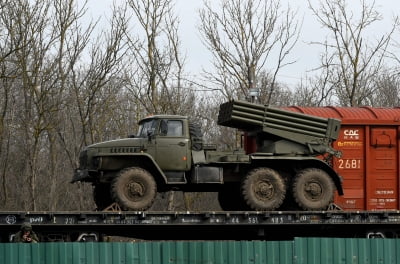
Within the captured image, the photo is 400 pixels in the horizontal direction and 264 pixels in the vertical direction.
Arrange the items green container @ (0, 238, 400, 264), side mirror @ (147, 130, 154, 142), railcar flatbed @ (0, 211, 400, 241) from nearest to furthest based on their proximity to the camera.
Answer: green container @ (0, 238, 400, 264)
railcar flatbed @ (0, 211, 400, 241)
side mirror @ (147, 130, 154, 142)

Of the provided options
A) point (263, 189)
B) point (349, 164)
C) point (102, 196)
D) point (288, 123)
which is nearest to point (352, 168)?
point (349, 164)

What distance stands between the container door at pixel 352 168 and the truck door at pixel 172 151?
3.97 meters

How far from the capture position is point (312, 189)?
18578mm

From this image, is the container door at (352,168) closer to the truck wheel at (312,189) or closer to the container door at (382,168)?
the container door at (382,168)

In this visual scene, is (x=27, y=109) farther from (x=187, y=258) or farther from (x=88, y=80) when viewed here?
(x=187, y=258)

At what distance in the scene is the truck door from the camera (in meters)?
18.3

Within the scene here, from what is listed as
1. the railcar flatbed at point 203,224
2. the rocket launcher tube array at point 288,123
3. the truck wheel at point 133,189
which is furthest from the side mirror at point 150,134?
the railcar flatbed at point 203,224

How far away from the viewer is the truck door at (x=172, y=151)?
18297 millimetres

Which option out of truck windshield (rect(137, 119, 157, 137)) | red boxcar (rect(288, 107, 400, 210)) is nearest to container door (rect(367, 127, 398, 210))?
red boxcar (rect(288, 107, 400, 210))

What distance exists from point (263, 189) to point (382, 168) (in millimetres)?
3470

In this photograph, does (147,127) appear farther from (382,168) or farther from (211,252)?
(382,168)

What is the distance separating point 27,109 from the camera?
32094mm

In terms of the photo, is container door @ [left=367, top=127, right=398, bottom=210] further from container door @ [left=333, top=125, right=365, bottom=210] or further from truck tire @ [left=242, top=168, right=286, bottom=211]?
truck tire @ [left=242, top=168, right=286, bottom=211]

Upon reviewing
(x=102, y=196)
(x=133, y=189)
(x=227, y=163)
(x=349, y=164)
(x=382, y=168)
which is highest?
(x=227, y=163)
